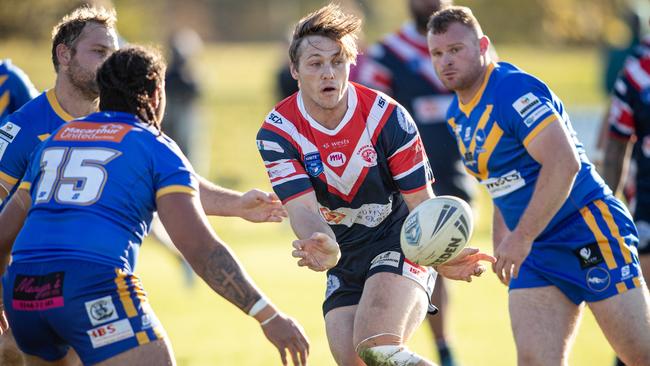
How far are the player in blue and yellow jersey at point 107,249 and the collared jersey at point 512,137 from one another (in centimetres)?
194

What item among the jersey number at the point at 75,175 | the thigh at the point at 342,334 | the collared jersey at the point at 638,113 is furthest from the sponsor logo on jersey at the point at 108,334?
the collared jersey at the point at 638,113

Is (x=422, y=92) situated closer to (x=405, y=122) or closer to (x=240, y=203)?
(x=405, y=122)

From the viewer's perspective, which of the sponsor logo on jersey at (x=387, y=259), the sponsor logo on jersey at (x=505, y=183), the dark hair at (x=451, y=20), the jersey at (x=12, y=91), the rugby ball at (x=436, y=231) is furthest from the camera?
the jersey at (x=12, y=91)

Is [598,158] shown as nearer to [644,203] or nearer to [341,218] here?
[644,203]

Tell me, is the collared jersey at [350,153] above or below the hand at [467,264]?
above

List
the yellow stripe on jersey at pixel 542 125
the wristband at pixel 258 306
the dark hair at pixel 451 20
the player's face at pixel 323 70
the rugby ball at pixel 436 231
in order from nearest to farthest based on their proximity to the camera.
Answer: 1. the wristband at pixel 258 306
2. the rugby ball at pixel 436 231
3. the yellow stripe on jersey at pixel 542 125
4. the player's face at pixel 323 70
5. the dark hair at pixel 451 20

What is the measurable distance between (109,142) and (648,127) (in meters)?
4.29

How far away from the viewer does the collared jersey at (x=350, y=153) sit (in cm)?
592

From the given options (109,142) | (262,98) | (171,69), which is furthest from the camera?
(262,98)

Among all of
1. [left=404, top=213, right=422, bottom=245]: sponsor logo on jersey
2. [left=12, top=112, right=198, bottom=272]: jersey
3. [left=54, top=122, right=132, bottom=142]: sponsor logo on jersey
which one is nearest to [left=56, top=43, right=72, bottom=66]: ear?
[left=54, top=122, right=132, bottom=142]: sponsor logo on jersey

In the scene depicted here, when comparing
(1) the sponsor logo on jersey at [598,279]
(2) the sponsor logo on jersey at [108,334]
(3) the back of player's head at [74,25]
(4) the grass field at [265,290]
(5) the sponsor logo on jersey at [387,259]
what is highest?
(3) the back of player's head at [74,25]

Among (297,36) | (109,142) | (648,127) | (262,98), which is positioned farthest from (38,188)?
(262,98)

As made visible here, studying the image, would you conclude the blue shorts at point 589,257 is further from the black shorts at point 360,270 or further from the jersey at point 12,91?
the jersey at point 12,91

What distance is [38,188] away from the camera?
16.1ft
